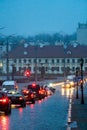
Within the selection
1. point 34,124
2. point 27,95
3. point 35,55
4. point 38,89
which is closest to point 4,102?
point 34,124

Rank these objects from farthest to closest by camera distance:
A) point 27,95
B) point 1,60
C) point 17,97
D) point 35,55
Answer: point 35,55, point 1,60, point 27,95, point 17,97

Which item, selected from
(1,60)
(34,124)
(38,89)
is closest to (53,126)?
(34,124)

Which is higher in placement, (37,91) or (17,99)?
(37,91)

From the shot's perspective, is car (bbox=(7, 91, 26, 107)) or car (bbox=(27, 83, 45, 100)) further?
car (bbox=(27, 83, 45, 100))

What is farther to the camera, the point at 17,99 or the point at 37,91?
the point at 37,91

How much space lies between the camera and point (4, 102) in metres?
36.6

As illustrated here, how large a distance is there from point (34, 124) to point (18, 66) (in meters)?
164

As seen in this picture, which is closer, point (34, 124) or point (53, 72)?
point (34, 124)

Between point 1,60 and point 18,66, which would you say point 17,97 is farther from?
point 18,66

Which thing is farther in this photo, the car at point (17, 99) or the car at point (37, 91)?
the car at point (37, 91)

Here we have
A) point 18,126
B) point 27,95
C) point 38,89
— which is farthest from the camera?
point 38,89

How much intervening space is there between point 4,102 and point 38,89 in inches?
1443

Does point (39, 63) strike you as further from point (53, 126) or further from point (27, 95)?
point (53, 126)

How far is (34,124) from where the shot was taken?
1088 inches
